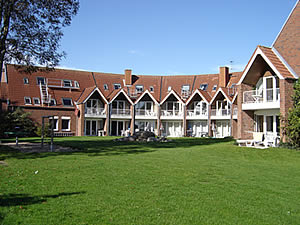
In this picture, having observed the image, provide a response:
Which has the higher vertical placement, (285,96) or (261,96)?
(261,96)

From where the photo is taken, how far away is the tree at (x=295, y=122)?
18.0m

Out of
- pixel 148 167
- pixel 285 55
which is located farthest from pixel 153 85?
pixel 148 167

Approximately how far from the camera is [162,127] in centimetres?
3919

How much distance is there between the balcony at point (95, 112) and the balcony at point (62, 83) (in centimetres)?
468

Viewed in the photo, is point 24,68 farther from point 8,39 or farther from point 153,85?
point 153,85

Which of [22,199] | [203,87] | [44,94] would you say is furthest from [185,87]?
[22,199]

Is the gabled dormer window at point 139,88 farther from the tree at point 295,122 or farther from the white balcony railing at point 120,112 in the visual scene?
the tree at point 295,122

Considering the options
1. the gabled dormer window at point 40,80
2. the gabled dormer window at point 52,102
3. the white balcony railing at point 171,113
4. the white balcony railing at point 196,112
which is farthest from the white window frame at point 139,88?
the gabled dormer window at point 40,80

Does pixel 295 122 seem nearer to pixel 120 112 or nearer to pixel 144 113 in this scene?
pixel 144 113

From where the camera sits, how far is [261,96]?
2256 cm

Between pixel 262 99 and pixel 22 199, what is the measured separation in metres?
19.9

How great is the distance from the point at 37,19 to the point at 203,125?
2705cm

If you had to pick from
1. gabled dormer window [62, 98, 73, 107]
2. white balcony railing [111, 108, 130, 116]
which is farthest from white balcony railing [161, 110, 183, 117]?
gabled dormer window [62, 98, 73, 107]

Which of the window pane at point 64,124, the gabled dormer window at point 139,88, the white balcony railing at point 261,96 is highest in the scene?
the gabled dormer window at point 139,88
